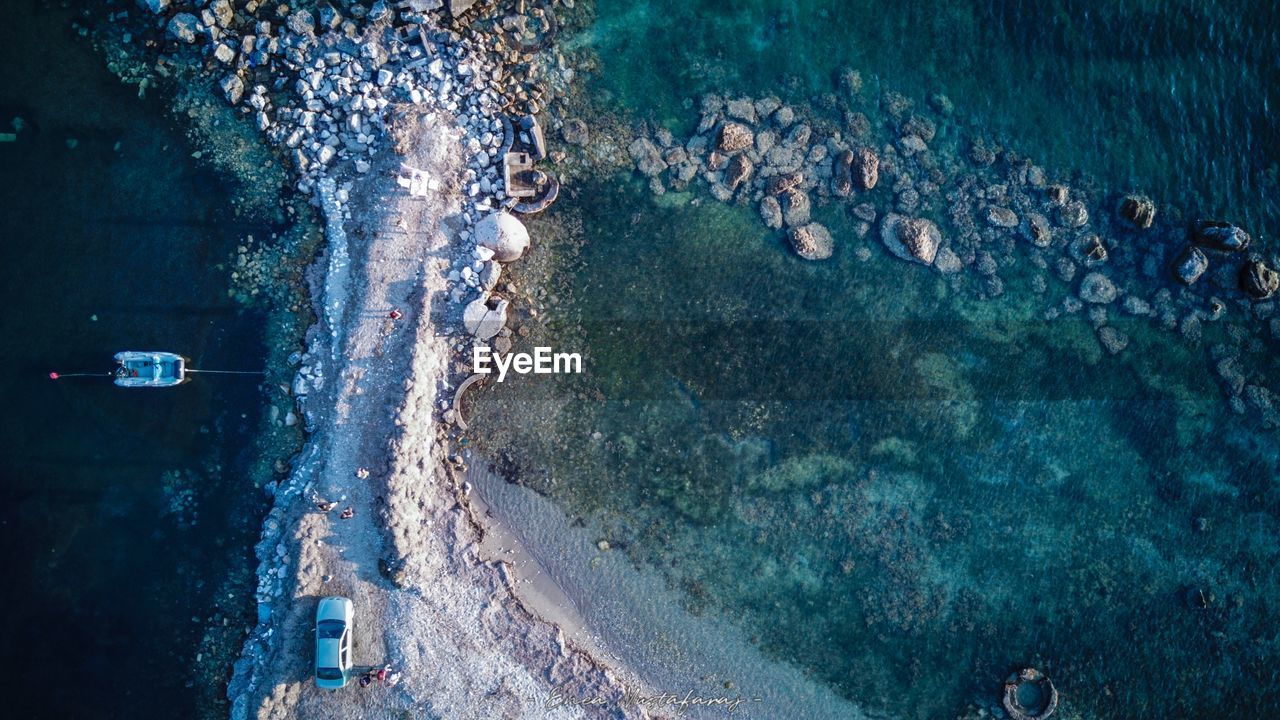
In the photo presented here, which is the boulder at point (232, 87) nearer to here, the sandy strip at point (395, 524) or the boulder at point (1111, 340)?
the sandy strip at point (395, 524)

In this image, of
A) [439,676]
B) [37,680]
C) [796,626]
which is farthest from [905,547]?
[37,680]

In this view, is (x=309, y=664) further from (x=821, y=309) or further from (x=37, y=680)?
(x=821, y=309)

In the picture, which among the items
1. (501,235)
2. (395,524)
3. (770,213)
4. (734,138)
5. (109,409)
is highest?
(734,138)

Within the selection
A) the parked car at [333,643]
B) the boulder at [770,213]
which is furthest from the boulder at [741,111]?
the parked car at [333,643]

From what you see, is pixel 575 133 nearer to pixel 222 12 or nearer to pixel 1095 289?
pixel 222 12

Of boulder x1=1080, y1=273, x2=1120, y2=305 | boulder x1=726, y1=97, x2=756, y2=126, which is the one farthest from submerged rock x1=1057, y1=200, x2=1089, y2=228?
boulder x1=726, y1=97, x2=756, y2=126

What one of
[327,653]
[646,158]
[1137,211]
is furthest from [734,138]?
[327,653]

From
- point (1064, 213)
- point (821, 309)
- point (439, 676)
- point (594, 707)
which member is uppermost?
point (1064, 213)
